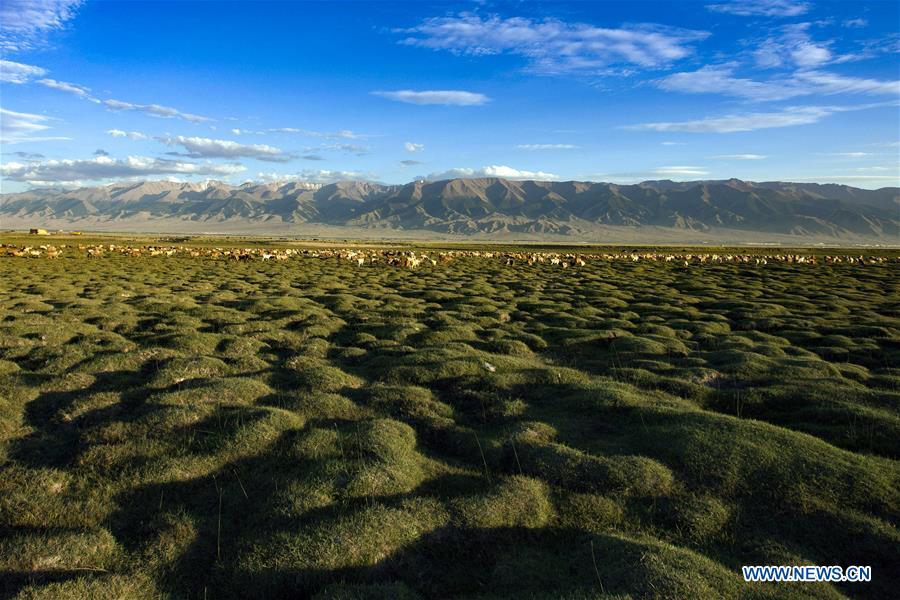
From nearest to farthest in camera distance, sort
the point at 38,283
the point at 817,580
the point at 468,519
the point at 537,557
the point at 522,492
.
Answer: the point at 817,580 → the point at 537,557 → the point at 468,519 → the point at 522,492 → the point at 38,283

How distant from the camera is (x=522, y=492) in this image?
8.48 metres

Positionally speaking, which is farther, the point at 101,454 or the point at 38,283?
the point at 38,283

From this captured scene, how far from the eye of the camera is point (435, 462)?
980cm

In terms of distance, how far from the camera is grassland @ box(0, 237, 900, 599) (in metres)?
6.76

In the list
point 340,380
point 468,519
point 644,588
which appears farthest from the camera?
point 340,380

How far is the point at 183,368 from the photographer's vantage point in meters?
14.6

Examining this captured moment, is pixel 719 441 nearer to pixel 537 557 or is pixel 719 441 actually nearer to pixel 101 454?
pixel 537 557

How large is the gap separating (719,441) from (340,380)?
942 cm

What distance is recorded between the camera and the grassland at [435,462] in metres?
6.76

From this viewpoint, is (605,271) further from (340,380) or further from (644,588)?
(644,588)

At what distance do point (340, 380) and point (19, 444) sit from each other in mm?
6909

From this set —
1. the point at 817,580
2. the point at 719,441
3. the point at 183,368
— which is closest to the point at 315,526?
the point at 817,580

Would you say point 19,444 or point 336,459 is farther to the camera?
point 19,444

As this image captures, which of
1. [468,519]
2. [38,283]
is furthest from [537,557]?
[38,283]
